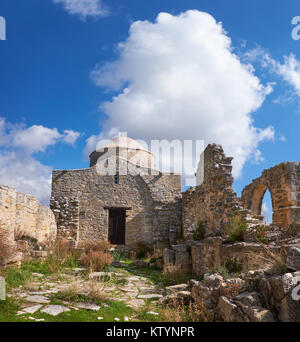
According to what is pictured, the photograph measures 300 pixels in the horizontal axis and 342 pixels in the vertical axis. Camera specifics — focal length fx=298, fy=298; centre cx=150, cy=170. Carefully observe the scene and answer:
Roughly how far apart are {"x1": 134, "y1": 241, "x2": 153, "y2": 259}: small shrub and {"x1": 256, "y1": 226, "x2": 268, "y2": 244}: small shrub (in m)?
8.89

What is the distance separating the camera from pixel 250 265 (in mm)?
5430

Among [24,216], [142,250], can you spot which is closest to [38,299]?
[24,216]

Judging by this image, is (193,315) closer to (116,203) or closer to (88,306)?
(88,306)

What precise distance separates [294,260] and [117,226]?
46.3 ft

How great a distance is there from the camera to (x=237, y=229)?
21.6 feet

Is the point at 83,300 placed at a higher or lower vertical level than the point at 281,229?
lower

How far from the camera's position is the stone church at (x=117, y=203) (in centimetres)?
1633

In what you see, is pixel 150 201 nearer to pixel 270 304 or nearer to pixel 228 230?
pixel 228 230

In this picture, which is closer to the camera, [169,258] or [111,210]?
[169,258]

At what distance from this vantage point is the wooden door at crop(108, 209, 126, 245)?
56.6 feet

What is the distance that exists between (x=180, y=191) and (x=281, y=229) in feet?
34.9

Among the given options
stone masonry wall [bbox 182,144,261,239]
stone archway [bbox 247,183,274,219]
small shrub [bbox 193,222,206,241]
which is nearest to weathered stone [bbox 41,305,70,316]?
stone masonry wall [bbox 182,144,261,239]

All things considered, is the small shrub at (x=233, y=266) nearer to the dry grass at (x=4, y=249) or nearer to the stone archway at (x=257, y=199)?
the dry grass at (x=4, y=249)
